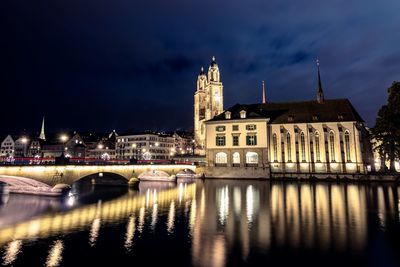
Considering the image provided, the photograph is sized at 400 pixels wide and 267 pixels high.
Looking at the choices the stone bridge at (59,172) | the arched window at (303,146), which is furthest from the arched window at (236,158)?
the stone bridge at (59,172)

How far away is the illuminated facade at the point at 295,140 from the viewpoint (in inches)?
2591

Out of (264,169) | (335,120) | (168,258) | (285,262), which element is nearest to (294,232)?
(285,262)

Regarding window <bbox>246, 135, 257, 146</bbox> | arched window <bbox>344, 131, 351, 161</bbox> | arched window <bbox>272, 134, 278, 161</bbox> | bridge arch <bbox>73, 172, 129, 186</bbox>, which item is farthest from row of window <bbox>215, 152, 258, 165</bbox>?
bridge arch <bbox>73, 172, 129, 186</bbox>

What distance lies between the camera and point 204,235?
1844 cm

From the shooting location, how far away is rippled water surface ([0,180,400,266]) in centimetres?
1403

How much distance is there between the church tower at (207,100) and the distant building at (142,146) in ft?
55.1

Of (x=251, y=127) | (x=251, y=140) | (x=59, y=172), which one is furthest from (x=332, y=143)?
(x=59, y=172)

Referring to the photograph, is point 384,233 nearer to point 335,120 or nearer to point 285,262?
point 285,262

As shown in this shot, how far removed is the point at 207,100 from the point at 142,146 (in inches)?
1550

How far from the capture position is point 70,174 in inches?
1521

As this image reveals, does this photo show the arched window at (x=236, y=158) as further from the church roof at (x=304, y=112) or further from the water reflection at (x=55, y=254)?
the water reflection at (x=55, y=254)

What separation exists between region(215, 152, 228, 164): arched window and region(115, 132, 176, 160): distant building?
126 feet

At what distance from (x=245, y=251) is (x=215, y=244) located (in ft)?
6.81

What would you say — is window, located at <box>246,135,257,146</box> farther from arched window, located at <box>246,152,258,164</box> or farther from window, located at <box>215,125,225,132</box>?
window, located at <box>215,125,225,132</box>
